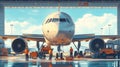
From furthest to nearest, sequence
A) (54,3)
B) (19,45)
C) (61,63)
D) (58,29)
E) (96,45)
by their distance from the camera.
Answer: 1. (54,3)
2. (96,45)
3. (19,45)
4. (58,29)
5. (61,63)

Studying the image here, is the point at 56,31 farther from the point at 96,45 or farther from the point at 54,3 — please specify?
the point at 54,3

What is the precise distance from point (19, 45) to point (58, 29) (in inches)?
321

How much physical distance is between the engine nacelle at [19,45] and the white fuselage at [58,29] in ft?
14.9

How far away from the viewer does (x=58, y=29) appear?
35.2 metres

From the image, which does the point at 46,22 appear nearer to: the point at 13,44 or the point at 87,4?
the point at 13,44

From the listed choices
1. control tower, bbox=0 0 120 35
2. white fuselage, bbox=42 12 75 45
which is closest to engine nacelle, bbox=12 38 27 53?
white fuselage, bbox=42 12 75 45

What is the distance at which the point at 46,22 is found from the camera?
37.9 m

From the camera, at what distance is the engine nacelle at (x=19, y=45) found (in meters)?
41.7

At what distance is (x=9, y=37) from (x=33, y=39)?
3.41 meters

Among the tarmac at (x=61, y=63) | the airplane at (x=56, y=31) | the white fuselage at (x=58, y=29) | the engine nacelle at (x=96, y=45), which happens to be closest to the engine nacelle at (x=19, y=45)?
the airplane at (x=56, y=31)

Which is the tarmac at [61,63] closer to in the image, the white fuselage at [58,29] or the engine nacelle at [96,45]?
the white fuselage at [58,29]

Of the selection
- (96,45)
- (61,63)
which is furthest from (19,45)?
(61,63)

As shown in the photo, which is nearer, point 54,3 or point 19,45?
point 19,45

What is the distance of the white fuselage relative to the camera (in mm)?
35312
